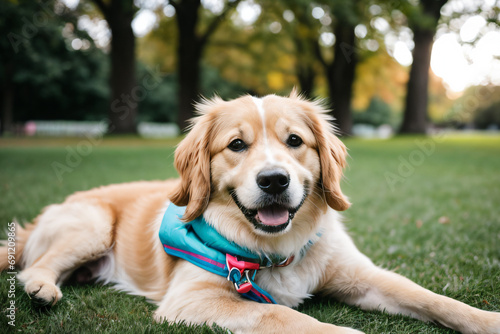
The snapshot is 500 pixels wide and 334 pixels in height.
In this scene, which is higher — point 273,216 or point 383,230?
point 273,216

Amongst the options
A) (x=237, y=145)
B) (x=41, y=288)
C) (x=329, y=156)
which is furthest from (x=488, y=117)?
(x=41, y=288)

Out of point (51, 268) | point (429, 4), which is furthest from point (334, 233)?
point (429, 4)

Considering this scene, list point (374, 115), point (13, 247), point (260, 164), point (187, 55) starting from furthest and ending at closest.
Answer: point (374, 115) → point (187, 55) → point (13, 247) → point (260, 164)

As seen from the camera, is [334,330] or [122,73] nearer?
[334,330]

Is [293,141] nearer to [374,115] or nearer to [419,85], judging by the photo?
[419,85]

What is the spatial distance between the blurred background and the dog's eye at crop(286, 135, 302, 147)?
7289mm

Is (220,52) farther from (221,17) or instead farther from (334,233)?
(334,233)

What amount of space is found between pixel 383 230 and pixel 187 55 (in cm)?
1774

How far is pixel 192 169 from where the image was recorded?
2.93 m

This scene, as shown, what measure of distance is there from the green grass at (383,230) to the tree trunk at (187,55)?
949 cm

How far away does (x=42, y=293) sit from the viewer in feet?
8.80

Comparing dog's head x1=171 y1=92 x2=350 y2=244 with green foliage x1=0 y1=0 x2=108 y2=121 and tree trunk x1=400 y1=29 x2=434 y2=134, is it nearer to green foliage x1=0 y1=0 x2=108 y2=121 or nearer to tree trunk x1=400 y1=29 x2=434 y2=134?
tree trunk x1=400 y1=29 x2=434 y2=134

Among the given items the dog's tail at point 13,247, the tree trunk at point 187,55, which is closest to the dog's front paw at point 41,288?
the dog's tail at point 13,247

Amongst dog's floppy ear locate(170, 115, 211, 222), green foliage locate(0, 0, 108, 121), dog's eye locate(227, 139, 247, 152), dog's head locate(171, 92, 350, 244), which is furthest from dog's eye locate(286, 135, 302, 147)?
green foliage locate(0, 0, 108, 121)
